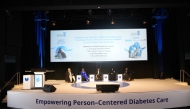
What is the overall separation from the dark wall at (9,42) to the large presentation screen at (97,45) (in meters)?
1.63

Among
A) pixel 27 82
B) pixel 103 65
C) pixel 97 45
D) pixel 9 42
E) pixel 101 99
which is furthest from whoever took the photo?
pixel 103 65

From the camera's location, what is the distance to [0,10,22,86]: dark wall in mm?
6859

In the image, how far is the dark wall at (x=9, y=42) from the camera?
22.5 ft

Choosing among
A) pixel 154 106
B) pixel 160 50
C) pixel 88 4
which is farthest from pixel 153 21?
pixel 154 106

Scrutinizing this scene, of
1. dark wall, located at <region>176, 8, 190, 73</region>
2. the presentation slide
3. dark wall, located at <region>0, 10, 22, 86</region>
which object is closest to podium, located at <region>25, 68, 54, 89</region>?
the presentation slide

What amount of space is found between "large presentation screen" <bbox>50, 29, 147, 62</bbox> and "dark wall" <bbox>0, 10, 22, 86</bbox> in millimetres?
1630

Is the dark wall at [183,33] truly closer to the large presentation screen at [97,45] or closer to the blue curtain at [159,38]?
the blue curtain at [159,38]

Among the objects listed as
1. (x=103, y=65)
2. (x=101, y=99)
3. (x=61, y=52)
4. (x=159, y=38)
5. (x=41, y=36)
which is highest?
(x=41, y=36)

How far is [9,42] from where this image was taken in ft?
25.1

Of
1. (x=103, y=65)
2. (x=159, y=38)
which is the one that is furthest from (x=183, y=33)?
(x=103, y=65)

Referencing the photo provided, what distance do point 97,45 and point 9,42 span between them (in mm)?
3998

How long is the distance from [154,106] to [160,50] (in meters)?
5.84

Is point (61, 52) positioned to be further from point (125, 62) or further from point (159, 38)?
point (159, 38)

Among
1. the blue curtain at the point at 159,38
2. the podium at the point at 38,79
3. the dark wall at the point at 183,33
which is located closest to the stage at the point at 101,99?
the podium at the point at 38,79
